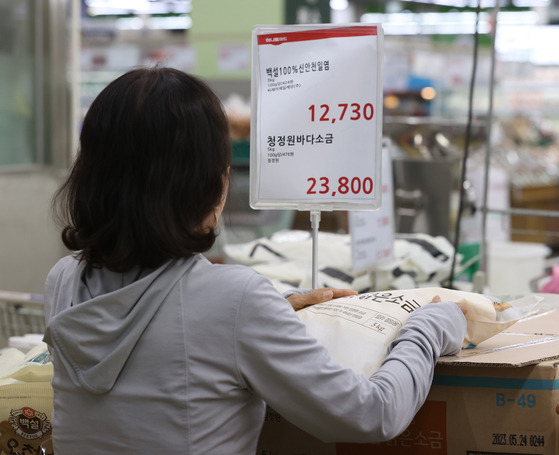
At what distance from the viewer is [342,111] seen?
6.12ft

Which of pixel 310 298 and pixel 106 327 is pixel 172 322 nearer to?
pixel 106 327

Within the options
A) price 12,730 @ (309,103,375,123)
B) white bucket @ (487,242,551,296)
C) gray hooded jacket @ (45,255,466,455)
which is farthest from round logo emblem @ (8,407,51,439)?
white bucket @ (487,242,551,296)

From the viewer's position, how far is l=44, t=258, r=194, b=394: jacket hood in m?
1.24

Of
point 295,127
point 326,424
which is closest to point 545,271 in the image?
point 295,127

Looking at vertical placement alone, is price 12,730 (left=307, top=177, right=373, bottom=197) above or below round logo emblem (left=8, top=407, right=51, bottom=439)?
above

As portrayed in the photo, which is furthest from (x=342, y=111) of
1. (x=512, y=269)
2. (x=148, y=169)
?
(x=512, y=269)

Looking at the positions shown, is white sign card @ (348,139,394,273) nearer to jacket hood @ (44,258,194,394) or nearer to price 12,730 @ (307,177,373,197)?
price 12,730 @ (307,177,373,197)

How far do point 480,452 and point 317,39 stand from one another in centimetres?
102

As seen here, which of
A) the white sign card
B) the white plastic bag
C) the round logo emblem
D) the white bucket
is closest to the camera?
the white plastic bag

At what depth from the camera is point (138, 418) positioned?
49.3 inches

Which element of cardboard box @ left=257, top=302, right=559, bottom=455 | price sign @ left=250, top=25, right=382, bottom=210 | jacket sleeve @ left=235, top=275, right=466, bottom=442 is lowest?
cardboard box @ left=257, top=302, right=559, bottom=455

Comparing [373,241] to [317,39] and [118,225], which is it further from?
[118,225]

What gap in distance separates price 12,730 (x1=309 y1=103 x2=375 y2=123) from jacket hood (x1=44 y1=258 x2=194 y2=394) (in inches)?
29.3

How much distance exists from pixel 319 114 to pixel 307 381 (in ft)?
2.76
